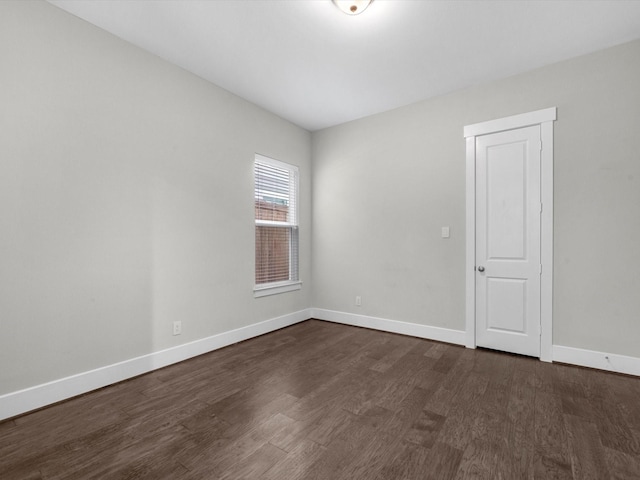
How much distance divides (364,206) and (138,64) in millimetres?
2911

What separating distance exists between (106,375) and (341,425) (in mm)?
1951

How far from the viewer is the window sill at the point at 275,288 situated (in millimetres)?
3789

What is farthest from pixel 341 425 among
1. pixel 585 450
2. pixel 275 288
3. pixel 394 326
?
pixel 275 288

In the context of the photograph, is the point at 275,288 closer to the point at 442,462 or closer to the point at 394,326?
the point at 394,326

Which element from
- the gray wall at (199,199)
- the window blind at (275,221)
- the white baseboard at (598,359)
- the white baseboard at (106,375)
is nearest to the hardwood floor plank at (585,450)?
the white baseboard at (598,359)

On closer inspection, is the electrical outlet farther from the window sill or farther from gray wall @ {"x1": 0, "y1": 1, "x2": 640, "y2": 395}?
the window sill

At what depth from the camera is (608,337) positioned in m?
2.65

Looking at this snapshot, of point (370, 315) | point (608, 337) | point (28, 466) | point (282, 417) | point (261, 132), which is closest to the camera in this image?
point (28, 466)

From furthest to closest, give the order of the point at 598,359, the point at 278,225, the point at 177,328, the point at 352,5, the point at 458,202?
the point at 278,225, the point at 458,202, the point at 177,328, the point at 598,359, the point at 352,5

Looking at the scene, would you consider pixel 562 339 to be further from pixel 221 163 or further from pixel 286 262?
pixel 221 163

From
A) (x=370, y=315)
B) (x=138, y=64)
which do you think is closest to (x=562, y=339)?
(x=370, y=315)

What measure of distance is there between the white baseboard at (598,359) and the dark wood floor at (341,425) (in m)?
0.09

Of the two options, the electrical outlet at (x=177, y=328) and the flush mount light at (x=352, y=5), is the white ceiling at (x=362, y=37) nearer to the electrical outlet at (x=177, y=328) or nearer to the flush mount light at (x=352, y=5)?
the flush mount light at (x=352, y=5)

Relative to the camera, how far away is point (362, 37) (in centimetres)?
252
